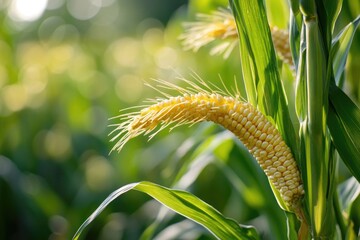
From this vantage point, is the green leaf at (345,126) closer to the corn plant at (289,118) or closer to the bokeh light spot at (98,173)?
the corn plant at (289,118)

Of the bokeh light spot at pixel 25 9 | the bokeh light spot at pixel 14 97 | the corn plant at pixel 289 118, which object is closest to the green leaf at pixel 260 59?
the corn plant at pixel 289 118

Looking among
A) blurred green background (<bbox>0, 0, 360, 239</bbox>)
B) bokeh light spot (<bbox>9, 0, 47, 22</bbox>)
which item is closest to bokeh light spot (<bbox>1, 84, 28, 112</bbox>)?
blurred green background (<bbox>0, 0, 360, 239</bbox>)

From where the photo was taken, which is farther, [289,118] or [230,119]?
[289,118]

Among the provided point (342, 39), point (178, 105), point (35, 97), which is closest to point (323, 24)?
point (342, 39)

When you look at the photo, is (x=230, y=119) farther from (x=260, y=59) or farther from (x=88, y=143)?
(x=88, y=143)

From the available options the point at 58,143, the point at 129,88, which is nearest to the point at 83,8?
the point at 129,88

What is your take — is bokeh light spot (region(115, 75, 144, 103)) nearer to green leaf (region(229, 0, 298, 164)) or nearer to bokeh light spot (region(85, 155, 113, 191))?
bokeh light spot (region(85, 155, 113, 191))
